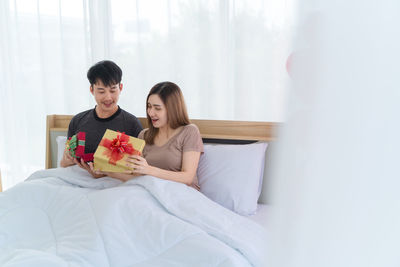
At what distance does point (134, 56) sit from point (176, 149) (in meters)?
0.86

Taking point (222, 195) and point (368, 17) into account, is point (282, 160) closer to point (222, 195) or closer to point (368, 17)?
point (368, 17)

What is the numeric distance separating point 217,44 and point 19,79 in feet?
5.20

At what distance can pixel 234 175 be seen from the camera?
177 centimetres

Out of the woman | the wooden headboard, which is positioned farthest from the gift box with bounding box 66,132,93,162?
the wooden headboard

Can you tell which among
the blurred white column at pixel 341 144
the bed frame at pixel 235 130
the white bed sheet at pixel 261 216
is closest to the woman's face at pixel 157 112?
the bed frame at pixel 235 130

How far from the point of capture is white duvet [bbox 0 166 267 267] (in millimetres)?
1115

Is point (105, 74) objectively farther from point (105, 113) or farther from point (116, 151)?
point (116, 151)

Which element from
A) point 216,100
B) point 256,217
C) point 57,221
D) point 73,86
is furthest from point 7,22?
point 256,217

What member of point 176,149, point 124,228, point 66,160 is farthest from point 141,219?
→ point 66,160

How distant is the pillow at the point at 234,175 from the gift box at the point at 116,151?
0.39 meters

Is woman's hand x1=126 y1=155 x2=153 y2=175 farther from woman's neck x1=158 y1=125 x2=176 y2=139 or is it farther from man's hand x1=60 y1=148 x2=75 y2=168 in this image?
man's hand x1=60 y1=148 x2=75 y2=168

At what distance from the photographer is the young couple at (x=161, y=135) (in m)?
1.67

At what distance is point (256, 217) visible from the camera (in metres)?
1.69

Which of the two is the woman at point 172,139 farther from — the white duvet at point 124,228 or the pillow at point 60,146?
the pillow at point 60,146
